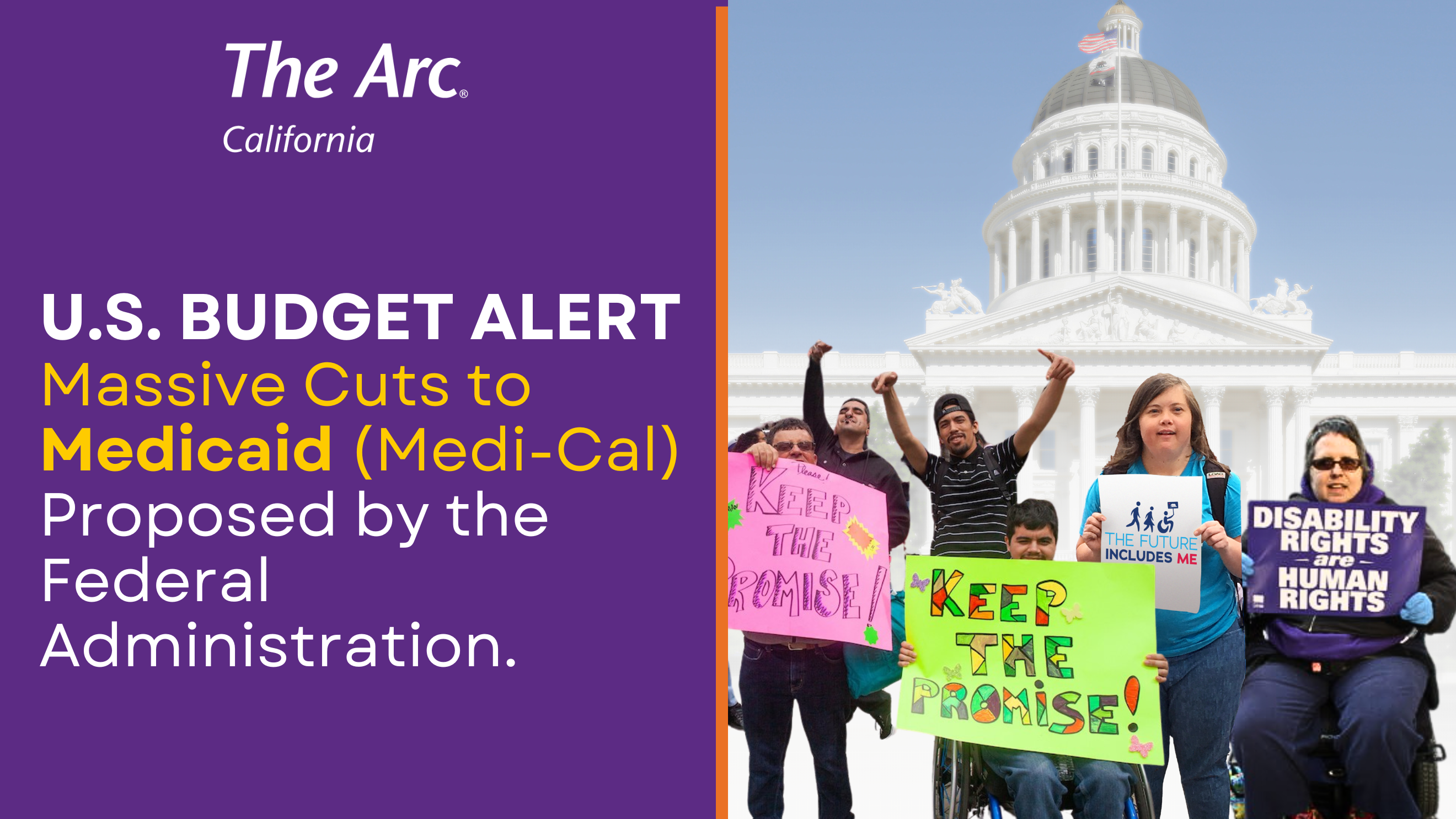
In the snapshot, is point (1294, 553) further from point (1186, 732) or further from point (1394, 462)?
point (1394, 462)

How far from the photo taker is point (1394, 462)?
5666 cm

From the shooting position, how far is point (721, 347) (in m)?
2.90

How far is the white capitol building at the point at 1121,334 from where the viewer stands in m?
50.3

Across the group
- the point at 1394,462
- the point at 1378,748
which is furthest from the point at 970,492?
the point at 1394,462

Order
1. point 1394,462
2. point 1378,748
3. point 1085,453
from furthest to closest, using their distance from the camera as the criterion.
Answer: point 1394,462, point 1085,453, point 1378,748

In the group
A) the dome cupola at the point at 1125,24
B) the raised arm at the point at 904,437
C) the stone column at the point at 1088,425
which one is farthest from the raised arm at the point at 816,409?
the dome cupola at the point at 1125,24

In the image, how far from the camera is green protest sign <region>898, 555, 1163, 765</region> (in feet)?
13.8

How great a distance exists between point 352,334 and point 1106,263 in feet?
213

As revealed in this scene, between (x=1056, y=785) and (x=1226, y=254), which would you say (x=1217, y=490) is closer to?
(x=1056, y=785)

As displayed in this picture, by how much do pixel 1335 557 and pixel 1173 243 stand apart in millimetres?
64339

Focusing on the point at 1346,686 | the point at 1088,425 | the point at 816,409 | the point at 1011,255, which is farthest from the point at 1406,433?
the point at 1346,686

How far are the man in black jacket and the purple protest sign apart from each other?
139cm

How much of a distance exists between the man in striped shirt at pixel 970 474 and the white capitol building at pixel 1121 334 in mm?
42359

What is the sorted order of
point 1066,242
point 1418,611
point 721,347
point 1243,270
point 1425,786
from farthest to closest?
point 1243,270
point 1066,242
point 1418,611
point 1425,786
point 721,347
